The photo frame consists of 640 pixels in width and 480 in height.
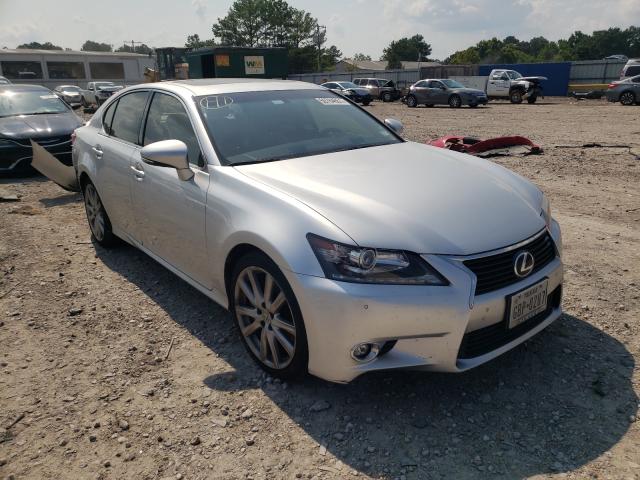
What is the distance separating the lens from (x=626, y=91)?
23.1 m

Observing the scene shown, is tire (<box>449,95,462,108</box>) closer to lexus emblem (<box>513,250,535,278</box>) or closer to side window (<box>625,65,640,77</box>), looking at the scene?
side window (<box>625,65,640,77</box>)

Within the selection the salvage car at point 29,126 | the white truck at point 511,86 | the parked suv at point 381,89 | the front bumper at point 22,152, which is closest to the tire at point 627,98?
the white truck at point 511,86

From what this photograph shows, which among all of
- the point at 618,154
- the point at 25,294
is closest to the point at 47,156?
the point at 25,294

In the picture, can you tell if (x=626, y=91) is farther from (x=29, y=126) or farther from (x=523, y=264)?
(x=523, y=264)

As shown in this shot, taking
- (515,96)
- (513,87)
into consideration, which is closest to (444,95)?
(513,87)

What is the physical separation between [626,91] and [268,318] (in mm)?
25823

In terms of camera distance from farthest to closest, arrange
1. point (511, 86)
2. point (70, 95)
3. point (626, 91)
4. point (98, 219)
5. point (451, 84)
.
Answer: point (70, 95)
point (511, 86)
point (451, 84)
point (626, 91)
point (98, 219)

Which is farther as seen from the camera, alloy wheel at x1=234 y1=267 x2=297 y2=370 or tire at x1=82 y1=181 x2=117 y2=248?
tire at x1=82 y1=181 x2=117 y2=248

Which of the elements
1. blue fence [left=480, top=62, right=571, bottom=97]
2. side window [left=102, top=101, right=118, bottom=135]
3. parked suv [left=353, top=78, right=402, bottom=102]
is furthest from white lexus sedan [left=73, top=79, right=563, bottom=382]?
blue fence [left=480, top=62, right=571, bottom=97]

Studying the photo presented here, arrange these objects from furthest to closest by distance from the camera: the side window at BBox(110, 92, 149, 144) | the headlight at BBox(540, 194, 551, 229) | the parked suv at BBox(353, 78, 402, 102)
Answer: the parked suv at BBox(353, 78, 402, 102) < the side window at BBox(110, 92, 149, 144) < the headlight at BBox(540, 194, 551, 229)

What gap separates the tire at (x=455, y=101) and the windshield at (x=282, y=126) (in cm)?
2370

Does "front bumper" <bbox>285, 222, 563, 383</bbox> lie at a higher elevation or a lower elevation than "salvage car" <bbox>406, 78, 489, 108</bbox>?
lower

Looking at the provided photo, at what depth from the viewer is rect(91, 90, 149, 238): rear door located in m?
4.15

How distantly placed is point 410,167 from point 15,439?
262cm
